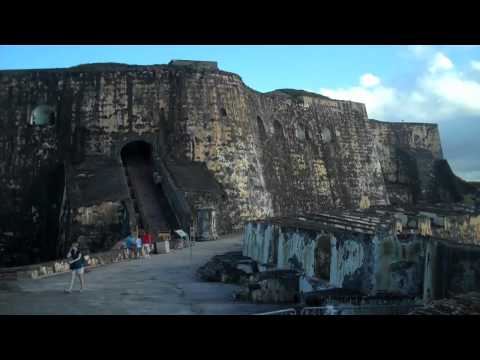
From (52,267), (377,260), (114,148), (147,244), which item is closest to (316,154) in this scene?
(114,148)

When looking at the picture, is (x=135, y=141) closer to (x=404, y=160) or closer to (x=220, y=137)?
(x=220, y=137)

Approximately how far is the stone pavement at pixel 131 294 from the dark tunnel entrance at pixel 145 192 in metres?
5.12

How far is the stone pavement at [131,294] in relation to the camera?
311 inches

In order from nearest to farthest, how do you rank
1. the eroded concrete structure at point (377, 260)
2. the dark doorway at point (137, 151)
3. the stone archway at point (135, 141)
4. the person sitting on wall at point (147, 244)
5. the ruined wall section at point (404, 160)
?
the eroded concrete structure at point (377, 260) → the person sitting on wall at point (147, 244) → the stone archway at point (135, 141) → the dark doorway at point (137, 151) → the ruined wall section at point (404, 160)

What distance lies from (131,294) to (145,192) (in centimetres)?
1192

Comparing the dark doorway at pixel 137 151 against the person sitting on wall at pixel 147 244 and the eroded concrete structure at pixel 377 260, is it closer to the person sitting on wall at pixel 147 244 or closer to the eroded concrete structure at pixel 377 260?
the person sitting on wall at pixel 147 244

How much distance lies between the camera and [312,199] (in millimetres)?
30938

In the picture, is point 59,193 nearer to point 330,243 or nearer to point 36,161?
point 36,161

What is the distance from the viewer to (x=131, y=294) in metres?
9.33

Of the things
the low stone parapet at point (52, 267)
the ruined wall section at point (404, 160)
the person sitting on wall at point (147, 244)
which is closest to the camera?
the low stone parapet at point (52, 267)

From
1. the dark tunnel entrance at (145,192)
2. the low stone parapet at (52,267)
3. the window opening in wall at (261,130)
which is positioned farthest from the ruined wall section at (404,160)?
the low stone parapet at (52,267)

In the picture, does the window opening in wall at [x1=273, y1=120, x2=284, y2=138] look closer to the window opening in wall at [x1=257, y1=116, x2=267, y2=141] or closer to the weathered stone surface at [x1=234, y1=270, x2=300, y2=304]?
the window opening in wall at [x1=257, y1=116, x2=267, y2=141]

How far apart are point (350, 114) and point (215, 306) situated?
2878 cm
